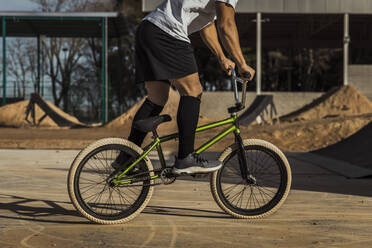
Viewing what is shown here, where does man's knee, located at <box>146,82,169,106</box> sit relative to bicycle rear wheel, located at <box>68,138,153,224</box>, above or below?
above

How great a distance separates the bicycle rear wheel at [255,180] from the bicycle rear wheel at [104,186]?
Result: 1.72 ft

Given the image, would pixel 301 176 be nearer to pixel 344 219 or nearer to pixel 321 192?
pixel 321 192

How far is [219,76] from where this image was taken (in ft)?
119

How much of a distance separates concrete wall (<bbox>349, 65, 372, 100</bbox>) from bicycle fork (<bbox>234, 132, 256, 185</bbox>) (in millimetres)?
22427

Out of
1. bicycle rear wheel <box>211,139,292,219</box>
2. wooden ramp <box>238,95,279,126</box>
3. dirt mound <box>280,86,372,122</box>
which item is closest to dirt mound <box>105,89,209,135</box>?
wooden ramp <box>238,95,279,126</box>

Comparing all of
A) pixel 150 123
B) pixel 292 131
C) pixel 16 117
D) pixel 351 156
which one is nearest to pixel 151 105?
pixel 150 123

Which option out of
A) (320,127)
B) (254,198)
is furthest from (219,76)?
(254,198)

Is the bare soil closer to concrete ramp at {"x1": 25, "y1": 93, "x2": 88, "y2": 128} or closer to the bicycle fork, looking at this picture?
concrete ramp at {"x1": 25, "y1": 93, "x2": 88, "y2": 128}

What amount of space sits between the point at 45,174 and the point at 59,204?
2041 mm

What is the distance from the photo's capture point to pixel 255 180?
368 centimetres

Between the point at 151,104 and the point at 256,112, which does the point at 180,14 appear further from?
the point at 256,112

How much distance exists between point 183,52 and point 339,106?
19.4 meters

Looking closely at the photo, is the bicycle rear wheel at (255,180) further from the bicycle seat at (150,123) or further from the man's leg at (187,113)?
the bicycle seat at (150,123)

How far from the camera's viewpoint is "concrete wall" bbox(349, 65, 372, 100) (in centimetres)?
2456
